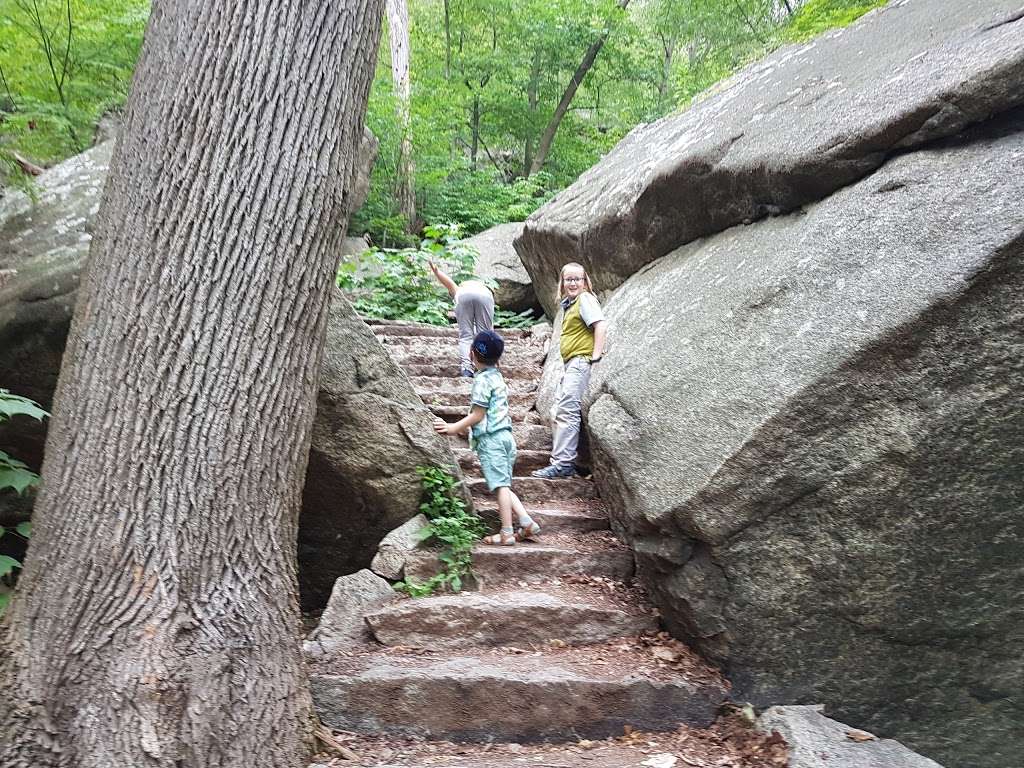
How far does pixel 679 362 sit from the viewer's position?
4.20 m

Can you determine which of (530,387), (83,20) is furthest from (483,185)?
(530,387)

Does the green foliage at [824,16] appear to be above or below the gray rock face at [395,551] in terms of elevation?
above

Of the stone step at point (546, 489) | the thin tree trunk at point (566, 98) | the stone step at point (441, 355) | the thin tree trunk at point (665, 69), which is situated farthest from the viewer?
the thin tree trunk at point (665, 69)

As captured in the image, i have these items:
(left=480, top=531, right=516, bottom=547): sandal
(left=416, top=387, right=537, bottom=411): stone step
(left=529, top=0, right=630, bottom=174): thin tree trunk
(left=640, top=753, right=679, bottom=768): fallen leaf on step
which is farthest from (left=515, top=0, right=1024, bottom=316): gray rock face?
(left=529, top=0, right=630, bottom=174): thin tree trunk

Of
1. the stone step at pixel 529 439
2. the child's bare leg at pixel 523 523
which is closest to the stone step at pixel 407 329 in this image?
the stone step at pixel 529 439

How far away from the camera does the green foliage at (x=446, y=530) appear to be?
4.46 metres

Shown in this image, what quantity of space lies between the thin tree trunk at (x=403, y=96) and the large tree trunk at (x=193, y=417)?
37.0 ft

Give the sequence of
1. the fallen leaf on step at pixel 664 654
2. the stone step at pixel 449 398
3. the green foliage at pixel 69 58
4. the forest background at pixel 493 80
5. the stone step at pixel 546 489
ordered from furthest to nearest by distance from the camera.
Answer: the forest background at pixel 493 80, the green foliage at pixel 69 58, the stone step at pixel 449 398, the stone step at pixel 546 489, the fallen leaf on step at pixel 664 654

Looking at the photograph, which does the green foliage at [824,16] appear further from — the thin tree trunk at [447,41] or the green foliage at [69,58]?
the thin tree trunk at [447,41]

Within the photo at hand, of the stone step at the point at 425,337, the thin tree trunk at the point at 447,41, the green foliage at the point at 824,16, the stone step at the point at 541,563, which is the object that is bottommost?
the stone step at the point at 541,563

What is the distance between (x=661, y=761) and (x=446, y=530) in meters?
1.89

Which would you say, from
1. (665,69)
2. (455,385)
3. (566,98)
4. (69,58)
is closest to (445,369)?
(455,385)

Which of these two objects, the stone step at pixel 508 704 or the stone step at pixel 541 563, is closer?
the stone step at pixel 508 704

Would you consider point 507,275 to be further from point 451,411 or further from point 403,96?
point 403,96
